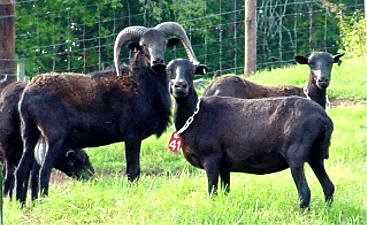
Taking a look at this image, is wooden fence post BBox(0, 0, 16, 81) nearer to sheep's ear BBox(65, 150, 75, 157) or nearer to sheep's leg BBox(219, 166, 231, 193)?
sheep's ear BBox(65, 150, 75, 157)

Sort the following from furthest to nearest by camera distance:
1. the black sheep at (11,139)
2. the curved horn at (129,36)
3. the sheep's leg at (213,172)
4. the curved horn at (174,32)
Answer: the curved horn at (174,32) < the curved horn at (129,36) < the black sheep at (11,139) < the sheep's leg at (213,172)

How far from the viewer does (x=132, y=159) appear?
1095cm

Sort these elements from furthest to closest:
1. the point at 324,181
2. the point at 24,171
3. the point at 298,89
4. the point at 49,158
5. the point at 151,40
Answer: the point at 298,89 → the point at 151,40 → the point at 49,158 → the point at 24,171 → the point at 324,181

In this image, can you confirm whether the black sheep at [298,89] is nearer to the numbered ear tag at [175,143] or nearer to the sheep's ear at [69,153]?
the sheep's ear at [69,153]

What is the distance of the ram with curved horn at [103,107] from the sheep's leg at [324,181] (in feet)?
8.30

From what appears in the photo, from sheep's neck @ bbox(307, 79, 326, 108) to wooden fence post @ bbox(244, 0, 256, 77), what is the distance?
7170 mm

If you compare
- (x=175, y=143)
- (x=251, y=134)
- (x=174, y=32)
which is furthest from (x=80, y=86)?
(x=251, y=134)

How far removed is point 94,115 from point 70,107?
0.41 metres

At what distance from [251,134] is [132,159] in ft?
7.42

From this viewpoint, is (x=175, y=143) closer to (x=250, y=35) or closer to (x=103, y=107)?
(x=103, y=107)

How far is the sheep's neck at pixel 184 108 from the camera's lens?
31.7ft

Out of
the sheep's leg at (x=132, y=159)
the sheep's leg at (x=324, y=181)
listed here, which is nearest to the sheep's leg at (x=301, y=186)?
the sheep's leg at (x=324, y=181)

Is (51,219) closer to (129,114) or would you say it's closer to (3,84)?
(129,114)

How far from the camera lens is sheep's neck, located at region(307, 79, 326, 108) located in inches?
507
